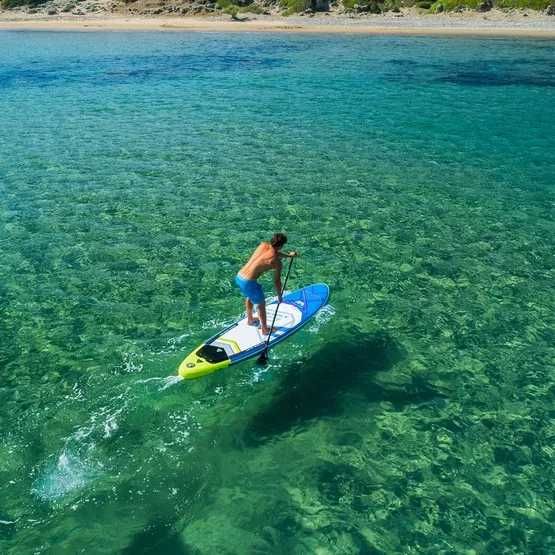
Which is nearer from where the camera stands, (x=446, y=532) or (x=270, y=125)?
(x=446, y=532)

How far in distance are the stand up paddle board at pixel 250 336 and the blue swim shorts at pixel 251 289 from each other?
0.86m

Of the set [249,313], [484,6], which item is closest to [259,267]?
[249,313]

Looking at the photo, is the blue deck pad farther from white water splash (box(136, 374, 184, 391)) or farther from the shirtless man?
white water splash (box(136, 374, 184, 391))

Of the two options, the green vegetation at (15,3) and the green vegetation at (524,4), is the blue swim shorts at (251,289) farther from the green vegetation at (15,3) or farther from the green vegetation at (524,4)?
the green vegetation at (15,3)

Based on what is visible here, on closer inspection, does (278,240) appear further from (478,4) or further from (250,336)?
(478,4)

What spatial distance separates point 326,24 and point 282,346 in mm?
84470

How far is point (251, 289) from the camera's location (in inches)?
465

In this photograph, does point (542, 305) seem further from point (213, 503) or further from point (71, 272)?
point (71, 272)

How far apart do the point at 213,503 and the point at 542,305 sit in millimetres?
10443

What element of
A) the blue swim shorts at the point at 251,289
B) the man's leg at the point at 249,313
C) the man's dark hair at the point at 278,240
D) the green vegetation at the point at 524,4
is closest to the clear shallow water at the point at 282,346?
the man's leg at the point at 249,313

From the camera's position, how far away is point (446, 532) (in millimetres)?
8508

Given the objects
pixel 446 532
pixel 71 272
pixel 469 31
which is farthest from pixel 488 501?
pixel 469 31

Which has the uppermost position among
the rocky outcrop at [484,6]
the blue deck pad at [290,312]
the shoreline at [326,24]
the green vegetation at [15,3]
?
the green vegetation at [15,3]

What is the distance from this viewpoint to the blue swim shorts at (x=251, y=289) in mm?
11734
